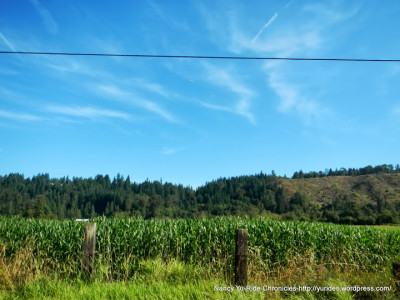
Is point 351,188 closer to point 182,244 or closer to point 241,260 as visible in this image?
point 182,244

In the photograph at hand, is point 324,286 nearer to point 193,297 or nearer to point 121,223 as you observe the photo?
point 193,297

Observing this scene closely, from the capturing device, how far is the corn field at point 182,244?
406 inches

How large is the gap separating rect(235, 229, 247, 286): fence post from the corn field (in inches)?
94.0

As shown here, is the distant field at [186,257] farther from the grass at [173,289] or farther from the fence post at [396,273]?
the fence post at [396,273]

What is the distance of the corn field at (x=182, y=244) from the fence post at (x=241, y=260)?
239 cm

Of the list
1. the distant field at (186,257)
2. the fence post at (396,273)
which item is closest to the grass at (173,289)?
the distant field at (186,257)

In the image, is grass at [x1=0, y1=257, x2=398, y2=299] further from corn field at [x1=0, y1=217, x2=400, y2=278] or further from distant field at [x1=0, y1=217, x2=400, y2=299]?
corn field at [x1=0, y1=217, x2=400, y2=278]

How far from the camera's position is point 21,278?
7289 mm

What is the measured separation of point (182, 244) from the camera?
1080 cm

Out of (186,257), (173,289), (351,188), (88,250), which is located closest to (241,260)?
(173,289)

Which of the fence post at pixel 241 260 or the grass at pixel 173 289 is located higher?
the fence post at pixel 241 260

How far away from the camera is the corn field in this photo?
1030cm

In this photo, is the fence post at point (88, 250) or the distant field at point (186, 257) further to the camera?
the fence post at point (88, 250)

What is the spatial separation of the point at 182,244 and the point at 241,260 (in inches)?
181
